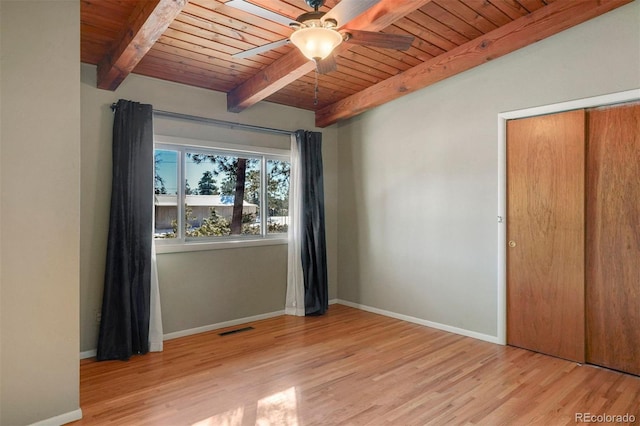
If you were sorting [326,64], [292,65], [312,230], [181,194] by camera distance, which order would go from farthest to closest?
[312,230] < [181,194] < [292,65] < [326,64]

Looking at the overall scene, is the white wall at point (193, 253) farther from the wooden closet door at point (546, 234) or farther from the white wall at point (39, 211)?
the wooden closet door at point (546, 234)

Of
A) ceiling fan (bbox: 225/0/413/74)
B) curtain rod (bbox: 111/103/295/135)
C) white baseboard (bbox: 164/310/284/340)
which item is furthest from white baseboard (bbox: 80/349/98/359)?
ceiling fan (bbox: 225/0/413/74)

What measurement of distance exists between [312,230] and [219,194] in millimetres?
1244

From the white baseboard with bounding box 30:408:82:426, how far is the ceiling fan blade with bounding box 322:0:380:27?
9.22 ft

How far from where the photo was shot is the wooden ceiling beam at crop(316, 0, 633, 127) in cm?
291

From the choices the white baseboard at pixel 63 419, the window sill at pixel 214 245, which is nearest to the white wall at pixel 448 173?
the window sill at pixel 214 245

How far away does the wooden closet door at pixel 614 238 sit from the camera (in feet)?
9.45

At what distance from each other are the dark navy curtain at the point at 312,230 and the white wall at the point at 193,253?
0.27m

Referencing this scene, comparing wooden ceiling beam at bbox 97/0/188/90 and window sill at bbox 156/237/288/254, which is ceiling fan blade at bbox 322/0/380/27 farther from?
window sill at bbox 156/237/288/254

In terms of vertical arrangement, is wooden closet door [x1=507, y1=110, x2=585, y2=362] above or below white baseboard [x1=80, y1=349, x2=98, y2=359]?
above

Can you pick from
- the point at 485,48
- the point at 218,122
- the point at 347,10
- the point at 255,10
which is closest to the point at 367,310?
the point at 218,122

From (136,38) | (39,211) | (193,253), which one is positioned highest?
(136,38)

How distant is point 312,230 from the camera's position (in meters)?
4.66

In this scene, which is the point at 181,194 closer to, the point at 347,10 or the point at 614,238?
the point at 347,10
